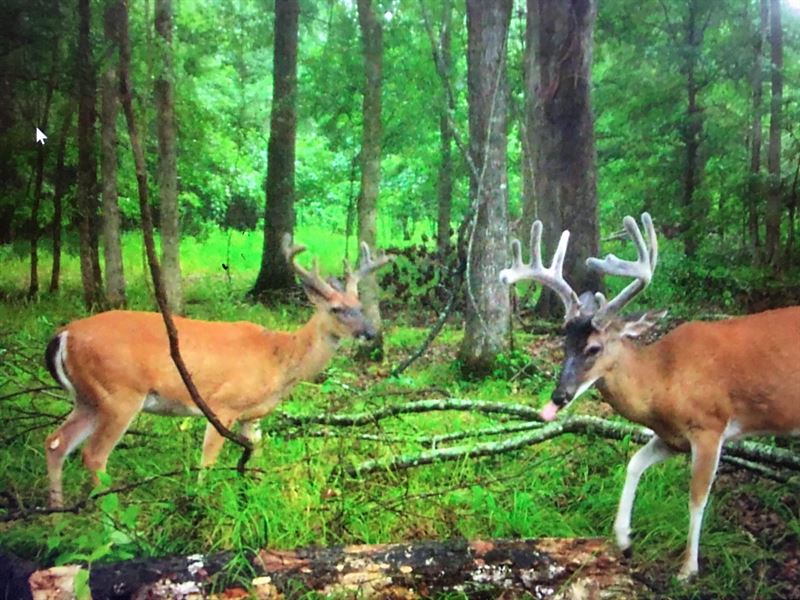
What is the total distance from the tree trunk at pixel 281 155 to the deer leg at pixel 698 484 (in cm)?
211

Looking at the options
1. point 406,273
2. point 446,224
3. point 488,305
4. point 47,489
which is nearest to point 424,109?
point 446,224

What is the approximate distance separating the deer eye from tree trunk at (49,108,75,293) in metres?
2.84

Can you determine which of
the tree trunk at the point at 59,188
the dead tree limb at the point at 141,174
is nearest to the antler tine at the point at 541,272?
the dead tree limb at the point at 141,174

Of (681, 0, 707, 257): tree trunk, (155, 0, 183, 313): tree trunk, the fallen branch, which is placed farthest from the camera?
(681, 0, 707, 257): tree trunk

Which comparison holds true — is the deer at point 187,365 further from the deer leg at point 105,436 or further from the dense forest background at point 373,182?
the dense forest background at point 373,182

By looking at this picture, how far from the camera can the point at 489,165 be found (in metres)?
4.58

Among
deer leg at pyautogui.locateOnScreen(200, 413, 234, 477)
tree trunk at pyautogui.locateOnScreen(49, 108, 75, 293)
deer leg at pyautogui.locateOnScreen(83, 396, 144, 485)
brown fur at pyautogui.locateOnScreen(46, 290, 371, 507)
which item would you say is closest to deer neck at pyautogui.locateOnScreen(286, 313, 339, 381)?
brown fur at pyautogui.locateOnScreen(46, 290, 371, 507)

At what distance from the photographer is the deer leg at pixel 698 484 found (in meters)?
2.64

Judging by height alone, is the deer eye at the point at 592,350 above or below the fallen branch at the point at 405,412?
above

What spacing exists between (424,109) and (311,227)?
1.24 m

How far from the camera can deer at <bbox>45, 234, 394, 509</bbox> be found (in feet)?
10.7

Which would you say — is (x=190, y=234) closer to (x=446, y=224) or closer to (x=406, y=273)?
(x=406, y=273)

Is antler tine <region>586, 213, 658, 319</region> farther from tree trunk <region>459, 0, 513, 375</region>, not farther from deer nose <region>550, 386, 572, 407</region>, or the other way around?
tree trunk <region>459, 0, 513, 375</region>

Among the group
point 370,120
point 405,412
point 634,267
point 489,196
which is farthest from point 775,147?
point 405,412
